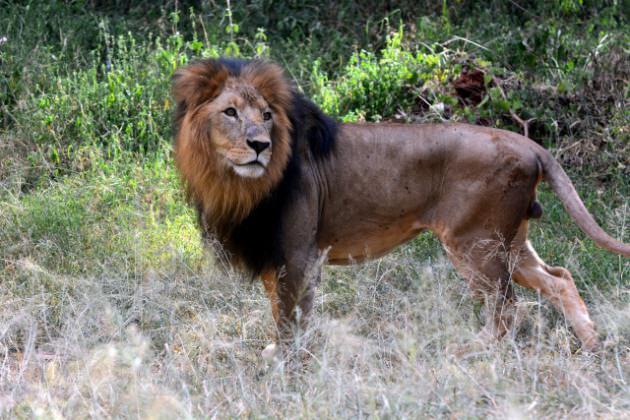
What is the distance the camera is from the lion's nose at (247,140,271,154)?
3920mm

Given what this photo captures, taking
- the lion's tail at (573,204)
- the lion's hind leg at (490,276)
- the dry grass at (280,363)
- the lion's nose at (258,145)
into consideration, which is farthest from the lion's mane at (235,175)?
the lion's tail at (573,204)

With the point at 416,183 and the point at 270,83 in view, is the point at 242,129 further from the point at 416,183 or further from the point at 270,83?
the point at 416,183

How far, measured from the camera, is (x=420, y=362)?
3.56 metres

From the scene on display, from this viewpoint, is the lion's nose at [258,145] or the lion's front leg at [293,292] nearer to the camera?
the lion's nose at [258,145]

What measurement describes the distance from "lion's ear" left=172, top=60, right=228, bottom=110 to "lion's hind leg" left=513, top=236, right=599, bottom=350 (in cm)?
145

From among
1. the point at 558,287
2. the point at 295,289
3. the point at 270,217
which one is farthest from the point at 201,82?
the point at 558,287

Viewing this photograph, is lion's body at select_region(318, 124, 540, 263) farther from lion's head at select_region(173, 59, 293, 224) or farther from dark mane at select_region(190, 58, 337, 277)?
lion's head at select_region(173, 59, 293, 224)

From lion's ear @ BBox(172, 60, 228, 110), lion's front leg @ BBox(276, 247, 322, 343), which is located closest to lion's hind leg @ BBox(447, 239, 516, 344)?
lion's front leg @ BBox(276, 247, 322, 343)

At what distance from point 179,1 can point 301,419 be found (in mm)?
5195

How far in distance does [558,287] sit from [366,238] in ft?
2.73

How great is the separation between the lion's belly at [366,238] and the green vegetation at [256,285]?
0.68 ft

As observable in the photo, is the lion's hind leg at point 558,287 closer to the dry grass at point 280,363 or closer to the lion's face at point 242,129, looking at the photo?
the dry grass at point 280,363

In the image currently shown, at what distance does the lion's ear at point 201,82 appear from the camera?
4074 millimetres

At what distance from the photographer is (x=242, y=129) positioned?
3.96 metres
